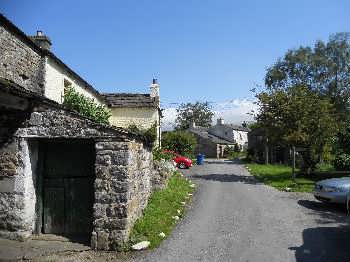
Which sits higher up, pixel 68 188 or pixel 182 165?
pixel 68 188

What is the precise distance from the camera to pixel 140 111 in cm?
2680

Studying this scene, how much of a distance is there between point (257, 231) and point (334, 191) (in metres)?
4.16

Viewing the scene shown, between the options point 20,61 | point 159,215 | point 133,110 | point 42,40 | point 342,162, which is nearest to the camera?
point 159,215

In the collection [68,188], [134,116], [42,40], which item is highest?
[42,40]

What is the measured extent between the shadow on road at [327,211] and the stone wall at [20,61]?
35.1 ft

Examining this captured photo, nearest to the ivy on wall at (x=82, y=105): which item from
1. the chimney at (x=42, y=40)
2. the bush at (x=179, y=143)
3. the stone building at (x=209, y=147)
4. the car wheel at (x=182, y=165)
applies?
the chimney at (x=42, y=40)

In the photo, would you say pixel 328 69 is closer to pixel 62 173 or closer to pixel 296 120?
pixel 296 120

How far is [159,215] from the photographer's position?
32.9 ft

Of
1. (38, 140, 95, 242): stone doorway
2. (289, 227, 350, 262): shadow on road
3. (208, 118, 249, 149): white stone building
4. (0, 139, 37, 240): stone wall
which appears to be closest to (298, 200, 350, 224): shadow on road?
(289, 227, 350, 262): shadow on road

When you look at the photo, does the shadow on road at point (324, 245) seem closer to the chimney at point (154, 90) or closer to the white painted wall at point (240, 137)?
the chimney at point (154, 90)

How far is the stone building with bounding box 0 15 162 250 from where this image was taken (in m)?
7.97

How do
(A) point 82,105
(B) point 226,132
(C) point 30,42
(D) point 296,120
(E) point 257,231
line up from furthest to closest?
1. (B) point 226,132
2. (D) point 296,120
3. (A) point 82,105
4. (C) point 30,42
5. (E) point 257,231

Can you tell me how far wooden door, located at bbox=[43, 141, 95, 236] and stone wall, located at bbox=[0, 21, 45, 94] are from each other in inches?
182

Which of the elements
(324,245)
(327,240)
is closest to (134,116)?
(327,240)
